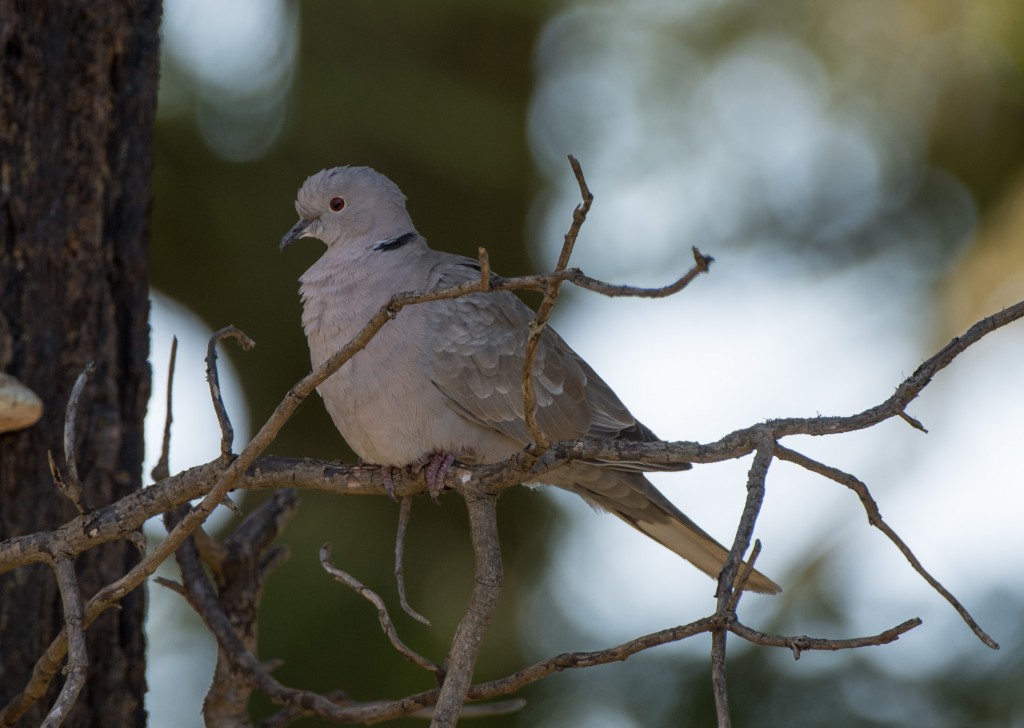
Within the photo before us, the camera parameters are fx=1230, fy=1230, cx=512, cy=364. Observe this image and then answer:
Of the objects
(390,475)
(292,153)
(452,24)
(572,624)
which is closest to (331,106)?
(292,153)

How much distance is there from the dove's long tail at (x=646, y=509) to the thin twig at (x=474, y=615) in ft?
3.12

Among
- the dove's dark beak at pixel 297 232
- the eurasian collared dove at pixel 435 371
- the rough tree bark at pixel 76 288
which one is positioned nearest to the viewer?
the rough tree bark at pixel 76 288

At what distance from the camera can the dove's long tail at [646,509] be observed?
3.34 meters

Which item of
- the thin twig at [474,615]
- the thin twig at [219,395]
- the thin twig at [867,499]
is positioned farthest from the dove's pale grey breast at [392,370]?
the thin twig at [867,499]

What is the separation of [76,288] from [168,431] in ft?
1.65

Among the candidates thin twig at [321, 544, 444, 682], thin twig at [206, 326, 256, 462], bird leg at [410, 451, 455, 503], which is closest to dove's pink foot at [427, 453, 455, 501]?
bird leg at [410, 451, 455, 503]

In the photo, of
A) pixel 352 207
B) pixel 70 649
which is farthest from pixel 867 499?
pixel 352 207

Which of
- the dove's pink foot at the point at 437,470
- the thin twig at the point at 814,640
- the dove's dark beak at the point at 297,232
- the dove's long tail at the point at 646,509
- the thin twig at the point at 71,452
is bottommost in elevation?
the thin twig at the point at 814,640

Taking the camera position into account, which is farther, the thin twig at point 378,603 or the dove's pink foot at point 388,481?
the dove's pink foot at point 388,481

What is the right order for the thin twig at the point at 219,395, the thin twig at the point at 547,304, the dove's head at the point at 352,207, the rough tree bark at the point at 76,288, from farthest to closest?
the dove's head at the point at 352,207, the rough tree bark at the point at 76,288, the thin twig at the point at 219,395, the thin twig at the point at 547,304

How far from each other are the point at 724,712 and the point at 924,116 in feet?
11.7

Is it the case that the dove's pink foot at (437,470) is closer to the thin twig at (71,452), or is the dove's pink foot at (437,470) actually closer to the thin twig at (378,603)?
the thin twig at (378,603)

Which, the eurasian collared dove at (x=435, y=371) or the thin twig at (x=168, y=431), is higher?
the eurasian collared dove at (x=435, y=371)

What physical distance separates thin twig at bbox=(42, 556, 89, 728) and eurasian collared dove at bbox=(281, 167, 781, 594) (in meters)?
0.87
